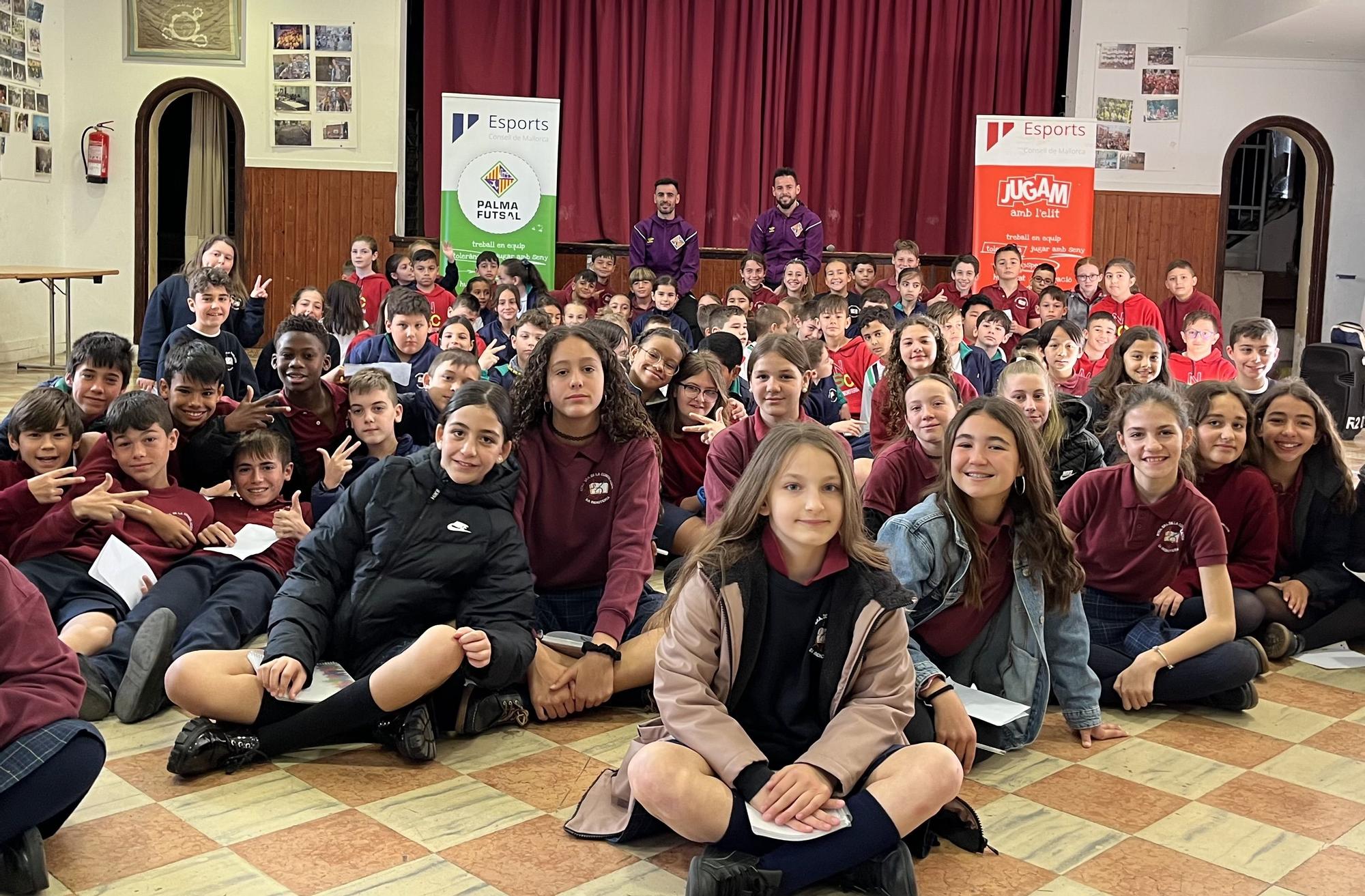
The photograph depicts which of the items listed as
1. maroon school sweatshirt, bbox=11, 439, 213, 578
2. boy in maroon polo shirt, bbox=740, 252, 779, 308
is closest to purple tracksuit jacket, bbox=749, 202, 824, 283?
boy in maroon polo shirt, bbox=740, 252, 779, 308

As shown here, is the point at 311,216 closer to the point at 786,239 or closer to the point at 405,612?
the point at 786,239

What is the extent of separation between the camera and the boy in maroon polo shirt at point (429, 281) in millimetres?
7656

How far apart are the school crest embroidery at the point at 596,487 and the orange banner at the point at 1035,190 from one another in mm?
6825

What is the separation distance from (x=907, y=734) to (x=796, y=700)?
1.11ft

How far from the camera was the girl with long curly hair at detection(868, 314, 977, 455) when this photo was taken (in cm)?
436

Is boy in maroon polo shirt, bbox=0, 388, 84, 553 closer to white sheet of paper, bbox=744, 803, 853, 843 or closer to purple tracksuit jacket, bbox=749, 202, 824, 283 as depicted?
white sheet of paper, bbox=744, 803, 853, 843

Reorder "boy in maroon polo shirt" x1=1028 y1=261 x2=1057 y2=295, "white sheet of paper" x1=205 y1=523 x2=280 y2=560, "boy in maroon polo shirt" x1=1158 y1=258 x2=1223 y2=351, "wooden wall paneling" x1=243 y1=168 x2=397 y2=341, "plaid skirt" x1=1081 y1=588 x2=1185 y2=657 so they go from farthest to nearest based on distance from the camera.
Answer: "wooden wall paneling" x1=243 y1=168 x2=397 y2=341, "boy in maroon polo shirt" x1=1028 y1=261 x2=1057 y2=295, "boy in maroon polo shirt" x1=1158 y1=258 x2=1223 y2=351, "white sheet of paper" x1=205 y1=523 x2=280 y2=560, "plaid skirt" x1=1081 y1=588 x2=1185 y2=657

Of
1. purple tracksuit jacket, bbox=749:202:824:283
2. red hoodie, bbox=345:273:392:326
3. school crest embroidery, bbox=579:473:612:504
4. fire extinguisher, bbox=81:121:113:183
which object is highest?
fire extinguisher, bbox=81:121:113:183

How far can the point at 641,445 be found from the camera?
3199mm

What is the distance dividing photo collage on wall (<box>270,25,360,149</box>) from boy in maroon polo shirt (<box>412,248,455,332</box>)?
2.67 metres

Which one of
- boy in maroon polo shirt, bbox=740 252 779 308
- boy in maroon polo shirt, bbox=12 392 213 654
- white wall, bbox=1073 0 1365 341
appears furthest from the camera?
white wall, bbox=1073 0 1365 341

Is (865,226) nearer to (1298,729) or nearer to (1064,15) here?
(1064,15)

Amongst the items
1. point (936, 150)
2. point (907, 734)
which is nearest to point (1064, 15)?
point (936, 150)

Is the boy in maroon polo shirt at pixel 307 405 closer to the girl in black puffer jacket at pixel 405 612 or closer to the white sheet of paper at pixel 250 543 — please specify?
the white sheet of paper at pixel 250 543
